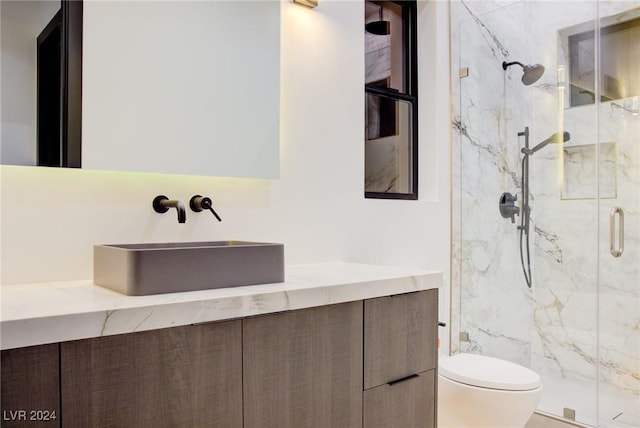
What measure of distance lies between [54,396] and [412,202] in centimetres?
188

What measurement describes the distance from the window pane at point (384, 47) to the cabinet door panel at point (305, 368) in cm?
149

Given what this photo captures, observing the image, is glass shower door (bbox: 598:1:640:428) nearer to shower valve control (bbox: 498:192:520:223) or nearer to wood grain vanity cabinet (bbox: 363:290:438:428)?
shower valve control (bbox: 498:192:520:223)

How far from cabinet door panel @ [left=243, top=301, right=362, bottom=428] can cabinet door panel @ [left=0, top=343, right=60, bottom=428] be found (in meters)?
0.40

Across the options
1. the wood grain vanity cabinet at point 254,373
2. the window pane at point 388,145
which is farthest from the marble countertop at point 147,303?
the window pane at point 388,145

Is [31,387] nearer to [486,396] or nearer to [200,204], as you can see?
[200,204]

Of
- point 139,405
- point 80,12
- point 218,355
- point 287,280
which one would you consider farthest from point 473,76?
point 139,405

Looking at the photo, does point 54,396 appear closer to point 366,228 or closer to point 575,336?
point 366,228

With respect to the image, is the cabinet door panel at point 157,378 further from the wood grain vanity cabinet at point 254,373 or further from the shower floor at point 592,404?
the shower floor at point 592,404

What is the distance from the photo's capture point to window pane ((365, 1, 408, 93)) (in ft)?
8.08

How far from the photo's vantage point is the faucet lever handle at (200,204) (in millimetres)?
1622

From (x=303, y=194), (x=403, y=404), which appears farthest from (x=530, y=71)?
(x=403, y=404)

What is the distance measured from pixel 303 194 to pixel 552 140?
5.64 ft

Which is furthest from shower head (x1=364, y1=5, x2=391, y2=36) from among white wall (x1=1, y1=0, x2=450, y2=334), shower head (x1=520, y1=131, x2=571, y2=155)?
shower head (x1=520, y1=131, x2=571, y2=155)

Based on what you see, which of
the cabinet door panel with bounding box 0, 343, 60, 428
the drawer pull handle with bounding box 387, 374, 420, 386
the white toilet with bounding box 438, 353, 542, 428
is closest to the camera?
the cabinet door panel with bounding box 0, 343, 60, 428
